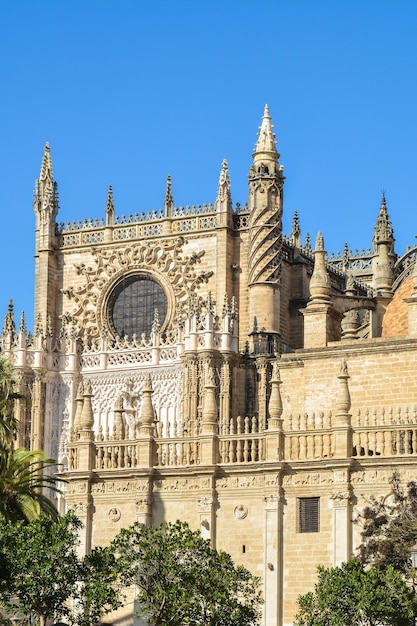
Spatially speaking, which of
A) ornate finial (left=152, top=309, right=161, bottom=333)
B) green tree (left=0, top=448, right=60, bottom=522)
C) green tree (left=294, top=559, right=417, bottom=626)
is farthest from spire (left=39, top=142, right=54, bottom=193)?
green tree (left=294, top=559, right=417, bottom=626)

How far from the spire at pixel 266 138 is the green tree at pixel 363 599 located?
2594cm

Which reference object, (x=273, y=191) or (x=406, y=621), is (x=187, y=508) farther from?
(x=273, y=191)

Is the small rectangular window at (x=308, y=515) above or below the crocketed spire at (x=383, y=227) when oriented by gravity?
below

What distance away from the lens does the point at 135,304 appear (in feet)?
197

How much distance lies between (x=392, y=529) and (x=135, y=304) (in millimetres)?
24534

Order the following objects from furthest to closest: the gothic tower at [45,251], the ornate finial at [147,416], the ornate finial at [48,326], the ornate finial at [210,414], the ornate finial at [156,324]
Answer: the gothic tower at [45,251]
the ornate finial at [48,326]
the ornate finial at [156,324]
the ornate finial at [147,416]
the ornate finial at [210,414]

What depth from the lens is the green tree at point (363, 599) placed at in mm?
32438

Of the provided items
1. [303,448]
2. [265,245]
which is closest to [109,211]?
[265,245]

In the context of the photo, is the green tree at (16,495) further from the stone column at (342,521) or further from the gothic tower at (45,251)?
the gothic tower at (45,251)

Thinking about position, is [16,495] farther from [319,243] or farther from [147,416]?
[319,243]

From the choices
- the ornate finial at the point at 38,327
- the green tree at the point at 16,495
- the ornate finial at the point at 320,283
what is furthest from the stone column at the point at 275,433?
the ornate finial at the point at 38,327

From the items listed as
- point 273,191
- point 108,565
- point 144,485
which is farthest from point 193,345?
point 108,565

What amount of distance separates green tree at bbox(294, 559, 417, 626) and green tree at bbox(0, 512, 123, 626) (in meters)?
4.30

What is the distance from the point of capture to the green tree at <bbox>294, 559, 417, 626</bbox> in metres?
32.4
